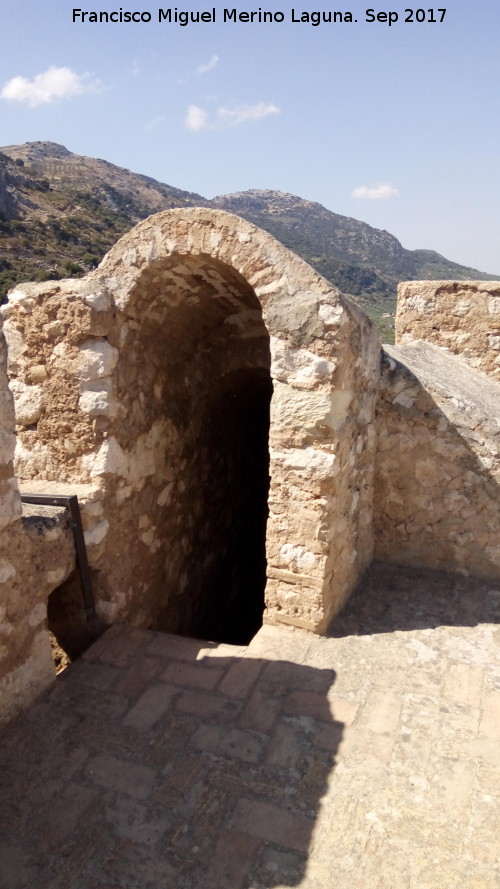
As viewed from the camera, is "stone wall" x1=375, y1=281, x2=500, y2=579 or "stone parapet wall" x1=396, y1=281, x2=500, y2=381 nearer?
"stone wall" x1=375, y1=281, x2=500, y2=579

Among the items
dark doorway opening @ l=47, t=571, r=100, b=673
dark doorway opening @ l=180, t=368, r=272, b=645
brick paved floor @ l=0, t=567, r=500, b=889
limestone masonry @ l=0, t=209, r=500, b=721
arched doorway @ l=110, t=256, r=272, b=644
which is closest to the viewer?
brick paved floor @ l=0, t=567, r=500, b=889

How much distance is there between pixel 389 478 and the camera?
3.92 m

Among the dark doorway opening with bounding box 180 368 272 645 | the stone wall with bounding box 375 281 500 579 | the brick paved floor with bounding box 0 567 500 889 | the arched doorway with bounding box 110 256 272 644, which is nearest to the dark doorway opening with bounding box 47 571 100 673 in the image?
the brick paved floor with bounding box 0 567 500 889

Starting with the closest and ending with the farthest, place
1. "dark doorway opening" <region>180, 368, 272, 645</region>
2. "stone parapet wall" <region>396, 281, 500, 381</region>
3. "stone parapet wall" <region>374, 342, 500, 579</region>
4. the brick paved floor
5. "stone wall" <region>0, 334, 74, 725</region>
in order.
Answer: the brick paved floor → "stone wall" <region>0, 334, 74, 725</region> → "stone parapet wall" <region>374, 342, 500, 579</region> → "dark doorway opening" <region>180, 368, 272, 645</region> → "stone parapet wall" <region>396, 281, 500, 381</region>

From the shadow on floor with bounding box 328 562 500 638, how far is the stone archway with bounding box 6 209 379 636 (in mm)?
121

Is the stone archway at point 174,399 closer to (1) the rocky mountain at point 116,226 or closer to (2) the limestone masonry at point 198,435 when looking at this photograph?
(2) the limestone masonry at point 198,435

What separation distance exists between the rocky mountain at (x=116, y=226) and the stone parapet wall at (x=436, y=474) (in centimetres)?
1468

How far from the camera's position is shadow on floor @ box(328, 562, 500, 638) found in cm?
338

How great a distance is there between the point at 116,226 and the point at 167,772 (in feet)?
108

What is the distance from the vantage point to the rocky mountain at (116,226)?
2436 centimetres

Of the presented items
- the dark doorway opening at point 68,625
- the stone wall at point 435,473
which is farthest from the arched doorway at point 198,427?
the stone wall at point 435,473

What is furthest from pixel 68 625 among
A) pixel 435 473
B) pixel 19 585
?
pixel 435 473

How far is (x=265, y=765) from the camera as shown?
7.75ft

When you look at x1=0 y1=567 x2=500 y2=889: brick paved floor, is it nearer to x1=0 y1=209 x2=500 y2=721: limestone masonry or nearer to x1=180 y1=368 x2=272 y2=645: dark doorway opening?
x1=0 y1=209 x2=500 y2=721: limestone masonry
